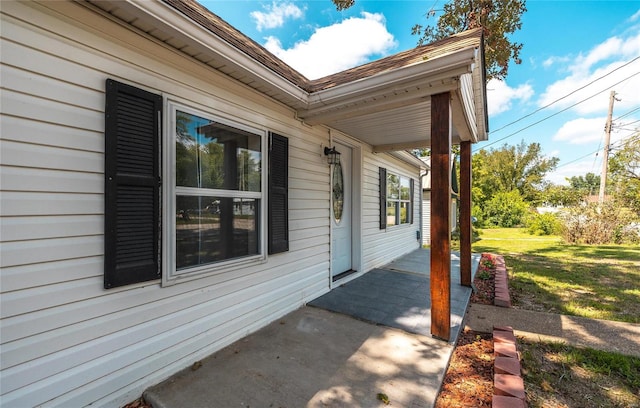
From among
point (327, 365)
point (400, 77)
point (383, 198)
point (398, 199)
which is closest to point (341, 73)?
point (400, 77)

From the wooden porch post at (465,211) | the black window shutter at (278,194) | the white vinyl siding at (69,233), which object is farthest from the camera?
the wooden porch post at (465,211)

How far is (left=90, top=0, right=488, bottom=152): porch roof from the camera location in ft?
6.48

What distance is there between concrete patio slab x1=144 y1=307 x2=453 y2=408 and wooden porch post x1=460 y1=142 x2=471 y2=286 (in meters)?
2.21

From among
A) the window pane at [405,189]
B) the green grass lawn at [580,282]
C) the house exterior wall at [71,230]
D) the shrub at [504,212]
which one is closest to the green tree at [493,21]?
the window pane at [405,189]

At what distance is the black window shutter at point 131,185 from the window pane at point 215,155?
9.8 inches

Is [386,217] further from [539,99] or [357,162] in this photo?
[539,99]

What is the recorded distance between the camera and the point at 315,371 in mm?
2273

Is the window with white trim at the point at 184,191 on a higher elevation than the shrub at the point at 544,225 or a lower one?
higher

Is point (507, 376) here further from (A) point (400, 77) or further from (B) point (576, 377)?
(A) point (400, 77)

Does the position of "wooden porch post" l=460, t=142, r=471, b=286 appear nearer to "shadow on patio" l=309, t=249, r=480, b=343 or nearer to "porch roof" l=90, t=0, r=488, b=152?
"shadow on patio" l=309, t=249, r=480, b=343

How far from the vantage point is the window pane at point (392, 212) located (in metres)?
6.64

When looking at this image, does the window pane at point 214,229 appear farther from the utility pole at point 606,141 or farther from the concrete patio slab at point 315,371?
the utility pole at point 606,141

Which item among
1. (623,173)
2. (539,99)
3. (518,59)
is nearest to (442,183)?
(518,59)

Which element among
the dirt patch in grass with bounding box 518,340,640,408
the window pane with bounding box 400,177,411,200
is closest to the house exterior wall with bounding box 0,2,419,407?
the dirt patch in grass with bounding box 518,340,640,408
